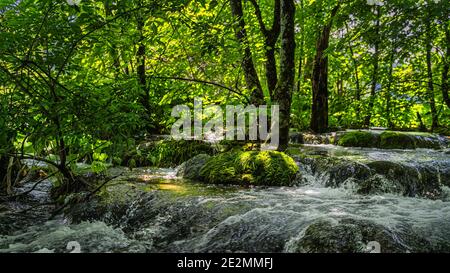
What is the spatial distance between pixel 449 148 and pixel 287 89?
542 centimetres

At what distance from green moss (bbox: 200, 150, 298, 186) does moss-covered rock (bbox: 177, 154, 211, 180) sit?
0.48ft

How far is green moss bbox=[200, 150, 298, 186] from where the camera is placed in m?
5.71

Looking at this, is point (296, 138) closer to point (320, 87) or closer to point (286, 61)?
point (320, 87)

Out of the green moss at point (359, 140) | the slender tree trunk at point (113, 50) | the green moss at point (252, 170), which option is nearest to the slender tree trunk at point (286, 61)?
the green moss at point (252, 170)

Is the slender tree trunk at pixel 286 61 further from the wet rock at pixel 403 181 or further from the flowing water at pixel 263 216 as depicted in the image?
the wet rock at pixel 403 181

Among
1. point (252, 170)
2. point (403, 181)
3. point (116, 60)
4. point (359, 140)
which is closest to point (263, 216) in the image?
point (252, 170)

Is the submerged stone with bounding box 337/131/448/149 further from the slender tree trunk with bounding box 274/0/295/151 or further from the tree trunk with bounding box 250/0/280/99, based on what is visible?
the slender tree trunk with bounding box 274/0/295/151

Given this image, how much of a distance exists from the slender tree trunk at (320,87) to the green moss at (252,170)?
18.6ft

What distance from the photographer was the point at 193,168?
651 cm

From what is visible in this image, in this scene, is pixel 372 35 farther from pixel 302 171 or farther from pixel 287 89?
pixel 302 171

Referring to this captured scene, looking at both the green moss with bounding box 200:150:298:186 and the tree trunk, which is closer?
the green moss with bounding box 200:150:298:186

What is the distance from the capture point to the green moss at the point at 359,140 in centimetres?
949

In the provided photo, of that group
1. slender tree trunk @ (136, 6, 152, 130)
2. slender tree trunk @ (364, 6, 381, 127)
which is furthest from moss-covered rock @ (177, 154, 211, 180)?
slender tree trunk @ (364, 6, 381, 127)
